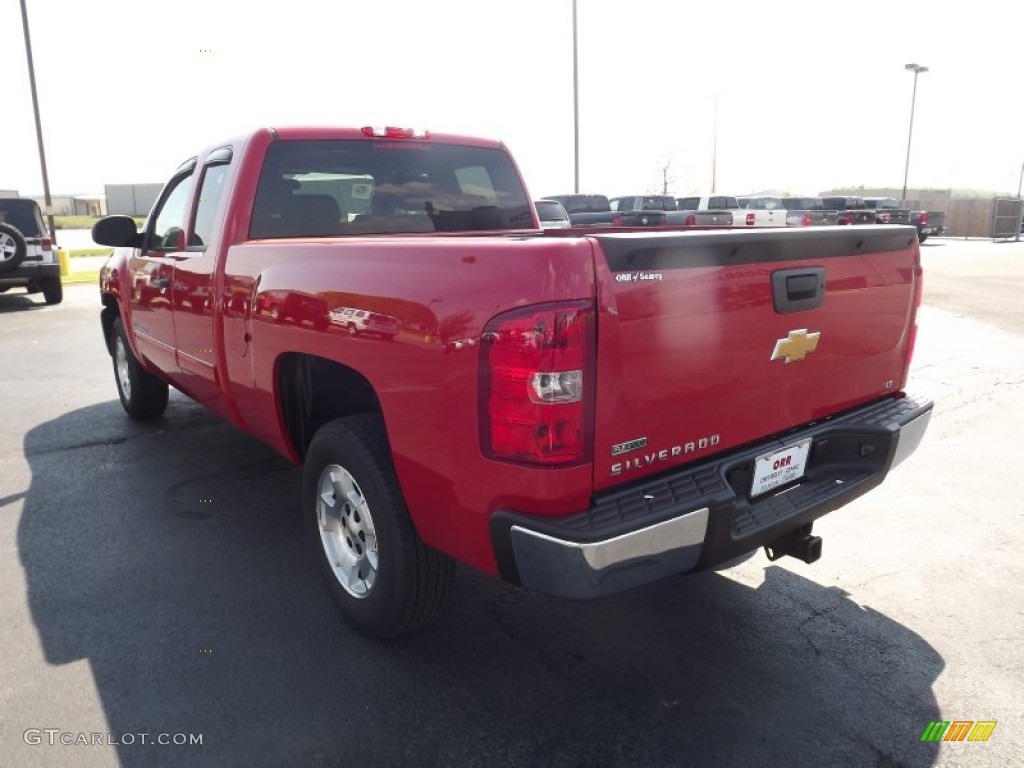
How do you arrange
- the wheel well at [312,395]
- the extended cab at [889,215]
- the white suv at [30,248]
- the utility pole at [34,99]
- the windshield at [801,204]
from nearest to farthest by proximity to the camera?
the wheel well at [312,395] → the white suv at [30,248] → the utility pole at [34,99] → the extended cab at [889,215] → the windshield at [801,204]

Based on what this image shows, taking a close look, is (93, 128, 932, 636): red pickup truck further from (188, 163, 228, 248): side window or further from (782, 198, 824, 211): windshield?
(782, 198, 824, 211): windshield

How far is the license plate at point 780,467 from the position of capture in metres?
2.61

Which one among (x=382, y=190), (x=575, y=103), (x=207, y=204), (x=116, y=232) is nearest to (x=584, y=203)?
(x=575, y=103)

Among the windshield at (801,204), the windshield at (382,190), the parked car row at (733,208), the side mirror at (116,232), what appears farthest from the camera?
the windshield at (801,204)

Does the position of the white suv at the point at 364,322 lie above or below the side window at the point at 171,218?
below

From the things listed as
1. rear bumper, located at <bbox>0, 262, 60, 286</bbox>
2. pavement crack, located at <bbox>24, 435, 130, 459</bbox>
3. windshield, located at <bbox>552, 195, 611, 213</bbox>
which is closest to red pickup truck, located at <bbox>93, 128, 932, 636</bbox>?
pavement crack, located at <bbox>24, 435, 130, 459</bbox>

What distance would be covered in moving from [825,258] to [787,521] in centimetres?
95

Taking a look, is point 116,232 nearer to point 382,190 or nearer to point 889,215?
point 382,190

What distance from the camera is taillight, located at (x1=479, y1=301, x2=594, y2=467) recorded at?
206 centimetres

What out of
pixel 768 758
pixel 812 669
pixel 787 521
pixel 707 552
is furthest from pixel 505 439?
pixel 812 669

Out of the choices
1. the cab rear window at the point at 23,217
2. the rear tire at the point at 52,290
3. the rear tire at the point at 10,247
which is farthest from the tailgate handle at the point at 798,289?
the rear tire at the point at 52,290

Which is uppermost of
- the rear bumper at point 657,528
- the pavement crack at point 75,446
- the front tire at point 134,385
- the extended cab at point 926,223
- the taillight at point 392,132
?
the taillight at point 392,132

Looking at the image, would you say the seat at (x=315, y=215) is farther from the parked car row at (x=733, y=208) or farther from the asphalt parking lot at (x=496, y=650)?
the parked car row at (x=733, y=208)

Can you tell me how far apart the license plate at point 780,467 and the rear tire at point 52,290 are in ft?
47.1
